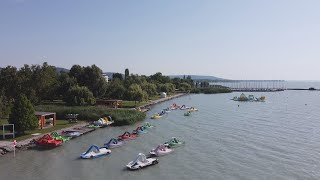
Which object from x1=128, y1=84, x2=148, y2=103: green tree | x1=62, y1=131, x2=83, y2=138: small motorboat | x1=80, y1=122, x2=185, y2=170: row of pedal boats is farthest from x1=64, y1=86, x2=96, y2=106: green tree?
Result: x1=80, y1=122, x2=185, y2=170: row of pedal boats

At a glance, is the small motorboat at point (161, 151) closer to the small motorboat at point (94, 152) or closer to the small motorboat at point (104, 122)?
the small motorboat at point (94, 152)

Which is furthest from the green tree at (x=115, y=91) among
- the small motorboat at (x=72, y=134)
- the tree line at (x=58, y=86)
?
the small motorboat at (x=72, y=134)

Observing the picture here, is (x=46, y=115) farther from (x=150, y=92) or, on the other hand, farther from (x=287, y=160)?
(x=150, y=92)

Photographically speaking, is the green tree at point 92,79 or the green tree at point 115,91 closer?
the green tree at point 92,79

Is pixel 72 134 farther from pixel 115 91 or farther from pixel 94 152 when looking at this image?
pixel 115 91

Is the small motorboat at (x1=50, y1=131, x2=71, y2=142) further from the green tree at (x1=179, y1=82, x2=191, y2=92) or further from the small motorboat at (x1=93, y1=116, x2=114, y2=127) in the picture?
the green tree at (x1=179, y1=82, x2=191, y2=92)

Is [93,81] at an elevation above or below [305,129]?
above

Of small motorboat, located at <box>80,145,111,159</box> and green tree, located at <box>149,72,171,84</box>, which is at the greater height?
green tree, located at <box>149,72,171,84</box>

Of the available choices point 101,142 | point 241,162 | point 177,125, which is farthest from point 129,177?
point 177,125
